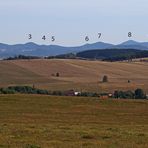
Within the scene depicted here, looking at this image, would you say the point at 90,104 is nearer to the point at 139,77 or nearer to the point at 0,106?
the point at 0,106

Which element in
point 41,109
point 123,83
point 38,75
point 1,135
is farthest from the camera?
point 38,75

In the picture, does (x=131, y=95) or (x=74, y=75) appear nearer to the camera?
(x=131, y=95)

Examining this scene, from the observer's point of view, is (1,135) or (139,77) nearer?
(1,135)

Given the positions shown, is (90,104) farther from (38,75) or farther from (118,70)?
(118,70)

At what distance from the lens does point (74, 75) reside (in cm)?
11338

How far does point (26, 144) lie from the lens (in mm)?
16578

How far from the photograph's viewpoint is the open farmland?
96062mm

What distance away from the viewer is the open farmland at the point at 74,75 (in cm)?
9606

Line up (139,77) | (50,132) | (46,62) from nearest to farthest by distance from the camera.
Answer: (50,132) < (139,77) < (46,62)

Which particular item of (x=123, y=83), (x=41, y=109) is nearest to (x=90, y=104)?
(x=41, y=109)

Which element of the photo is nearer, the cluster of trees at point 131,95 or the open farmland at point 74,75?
the cluster of trees at point 131,95

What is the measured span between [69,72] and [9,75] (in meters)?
15.0

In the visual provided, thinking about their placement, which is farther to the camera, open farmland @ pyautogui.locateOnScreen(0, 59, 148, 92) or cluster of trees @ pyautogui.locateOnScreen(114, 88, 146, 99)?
open farmland @ pyautogui.locateOnScreen(0, 59, 148, 92)

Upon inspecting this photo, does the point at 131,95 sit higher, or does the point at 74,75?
the point at 74,75
